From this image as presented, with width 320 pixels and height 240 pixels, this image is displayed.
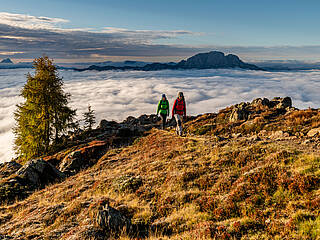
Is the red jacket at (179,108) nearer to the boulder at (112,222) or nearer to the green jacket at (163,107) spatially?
the green jacket at (163,107)

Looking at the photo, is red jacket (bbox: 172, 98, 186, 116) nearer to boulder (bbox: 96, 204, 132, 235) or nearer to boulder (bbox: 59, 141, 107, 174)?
boulder (bbox: 59, 141, 107, 174)

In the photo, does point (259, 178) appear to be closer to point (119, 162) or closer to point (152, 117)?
point (119, 162)

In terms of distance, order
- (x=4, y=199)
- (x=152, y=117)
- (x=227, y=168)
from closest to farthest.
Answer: (x=227, y=168) < (x=4, y=199) < (x=152, y=117)

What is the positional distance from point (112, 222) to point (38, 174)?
10244 millimetres

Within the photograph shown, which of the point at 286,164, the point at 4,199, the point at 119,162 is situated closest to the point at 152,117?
the point at 119,162

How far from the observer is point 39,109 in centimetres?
2538

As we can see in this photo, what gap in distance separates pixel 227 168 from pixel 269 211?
313 centimetres

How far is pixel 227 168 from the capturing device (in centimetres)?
847

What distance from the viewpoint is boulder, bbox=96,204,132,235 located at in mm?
5520

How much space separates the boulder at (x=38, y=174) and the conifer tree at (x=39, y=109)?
13.0m

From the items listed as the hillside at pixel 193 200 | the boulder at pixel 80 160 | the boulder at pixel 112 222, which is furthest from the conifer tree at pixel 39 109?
the boulder at pixel 112 222

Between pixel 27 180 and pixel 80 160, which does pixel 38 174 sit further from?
pixel 80 160

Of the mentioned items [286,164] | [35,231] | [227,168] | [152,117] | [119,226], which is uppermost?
[286,164]

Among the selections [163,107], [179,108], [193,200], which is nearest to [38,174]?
[163,107]
